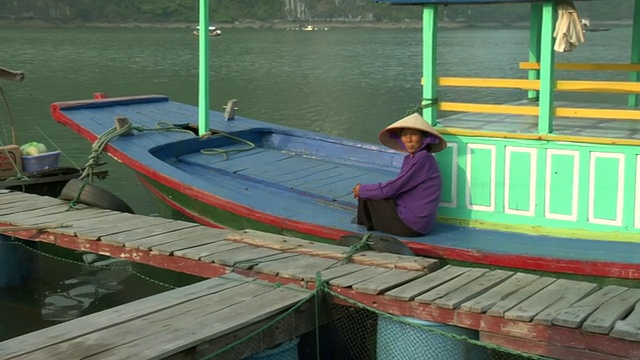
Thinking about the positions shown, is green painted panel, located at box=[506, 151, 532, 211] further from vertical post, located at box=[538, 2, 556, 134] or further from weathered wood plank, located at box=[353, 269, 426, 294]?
weathered wood plank, located at box=[353, 269, 426, 294]

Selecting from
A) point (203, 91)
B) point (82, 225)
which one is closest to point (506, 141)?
point (82, 225)

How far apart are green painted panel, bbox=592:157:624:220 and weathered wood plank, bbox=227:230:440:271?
1028 mm

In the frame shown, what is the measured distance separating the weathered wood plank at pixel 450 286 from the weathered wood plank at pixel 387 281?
0.21m

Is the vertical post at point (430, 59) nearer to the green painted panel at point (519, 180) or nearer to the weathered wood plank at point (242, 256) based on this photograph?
the green painted panel at point (519, 180)

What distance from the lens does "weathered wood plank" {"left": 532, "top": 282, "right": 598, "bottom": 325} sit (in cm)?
448

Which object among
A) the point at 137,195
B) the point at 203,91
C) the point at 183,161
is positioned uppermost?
the point at 203,91

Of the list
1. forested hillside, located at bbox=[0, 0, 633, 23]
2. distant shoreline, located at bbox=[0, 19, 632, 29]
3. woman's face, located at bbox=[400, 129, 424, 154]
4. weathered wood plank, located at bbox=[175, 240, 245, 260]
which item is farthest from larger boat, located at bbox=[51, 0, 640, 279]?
distant shoreline, located at bbox=[0, 19, 632, 29]

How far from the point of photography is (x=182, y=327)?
4523mm

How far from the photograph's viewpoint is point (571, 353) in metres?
4.46

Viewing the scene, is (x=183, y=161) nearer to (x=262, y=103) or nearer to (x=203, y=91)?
(x=203, y=91)

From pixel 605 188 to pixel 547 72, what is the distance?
777 millimetres

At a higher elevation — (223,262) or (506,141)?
(506,141)

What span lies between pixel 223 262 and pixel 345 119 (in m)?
15.3

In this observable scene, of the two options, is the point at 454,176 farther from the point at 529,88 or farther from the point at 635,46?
the point at 635,46
